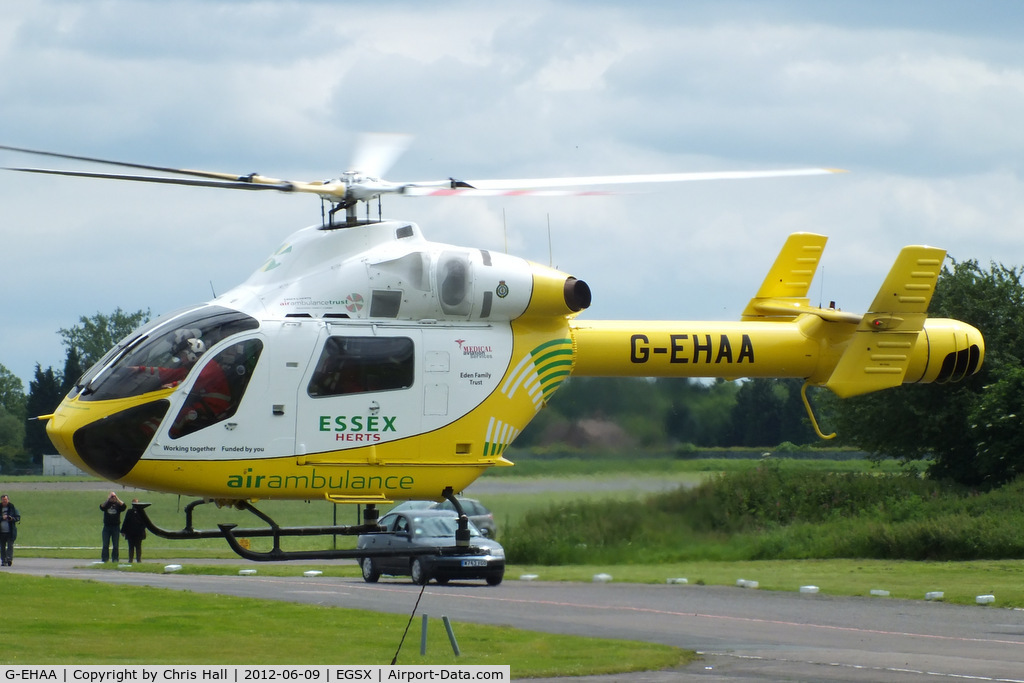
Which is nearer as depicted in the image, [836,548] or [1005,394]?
[836,548]

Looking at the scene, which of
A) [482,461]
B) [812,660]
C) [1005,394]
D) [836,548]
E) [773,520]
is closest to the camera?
[482,461]

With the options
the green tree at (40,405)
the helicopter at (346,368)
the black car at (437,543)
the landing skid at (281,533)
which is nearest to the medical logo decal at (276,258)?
the helicopter at (346,368)

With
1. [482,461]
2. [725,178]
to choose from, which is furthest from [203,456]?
[725,178]

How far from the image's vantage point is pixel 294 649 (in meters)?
18.5

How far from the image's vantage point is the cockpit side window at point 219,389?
39.2ft

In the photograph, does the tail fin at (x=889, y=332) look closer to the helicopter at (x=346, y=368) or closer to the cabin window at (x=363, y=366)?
the helicopter at (x=346, y=368)

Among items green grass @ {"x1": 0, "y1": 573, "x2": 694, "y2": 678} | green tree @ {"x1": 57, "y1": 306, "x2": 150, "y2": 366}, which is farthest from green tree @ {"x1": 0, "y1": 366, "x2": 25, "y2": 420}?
green grass @ {"x1": 0, "y1": 573, "x2": 694, "y2": 678}

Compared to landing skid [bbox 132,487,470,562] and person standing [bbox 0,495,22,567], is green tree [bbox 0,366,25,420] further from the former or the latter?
landing skid [bbox 132,487,470,562]

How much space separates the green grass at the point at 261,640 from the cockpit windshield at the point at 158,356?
6.10 metres

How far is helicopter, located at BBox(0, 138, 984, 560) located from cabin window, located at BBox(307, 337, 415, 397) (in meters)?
0.01

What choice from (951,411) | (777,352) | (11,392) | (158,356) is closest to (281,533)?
(158,356)

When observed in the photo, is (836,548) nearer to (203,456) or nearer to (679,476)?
Answer: (679,476)

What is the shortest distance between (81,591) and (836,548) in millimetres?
16604

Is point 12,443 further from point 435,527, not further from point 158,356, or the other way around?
point 158,356
